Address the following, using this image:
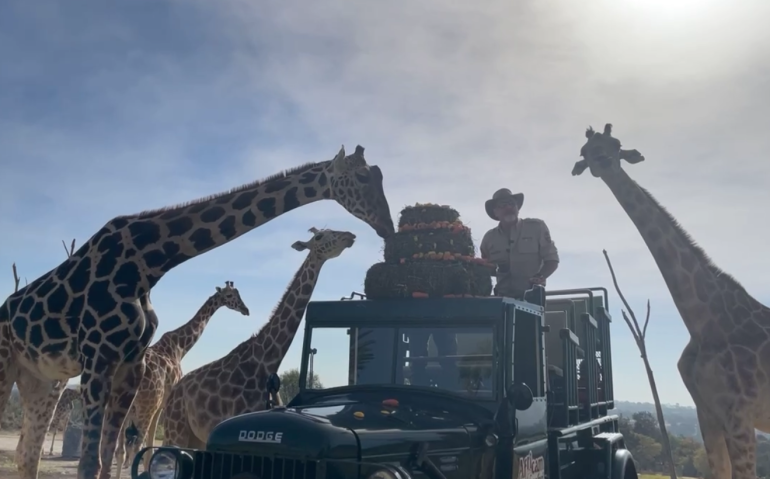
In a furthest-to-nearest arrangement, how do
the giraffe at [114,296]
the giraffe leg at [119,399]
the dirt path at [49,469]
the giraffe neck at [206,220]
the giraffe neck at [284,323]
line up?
1. the dirt path at [49,469]
2. the giraffe neck at [284,323]
3. the giraffe neck at [206,220]
4. the giraffe leg at [119,399]
5. the giraffe at [114,296]

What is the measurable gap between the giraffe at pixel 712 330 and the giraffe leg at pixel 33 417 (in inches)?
295

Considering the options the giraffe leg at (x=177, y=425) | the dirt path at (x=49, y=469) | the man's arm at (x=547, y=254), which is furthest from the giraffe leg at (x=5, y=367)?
the man's arm at (x=547, y=254)

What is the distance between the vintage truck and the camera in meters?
4.04

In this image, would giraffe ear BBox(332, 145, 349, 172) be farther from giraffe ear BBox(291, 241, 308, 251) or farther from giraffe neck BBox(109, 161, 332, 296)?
giraffe ear BBox(291, 241, 308, 251)

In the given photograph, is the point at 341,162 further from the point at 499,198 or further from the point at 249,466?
the point at 249,466

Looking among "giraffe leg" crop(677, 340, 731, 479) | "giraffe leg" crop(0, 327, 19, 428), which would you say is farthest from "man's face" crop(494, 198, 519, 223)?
"giraffe leg" crop(0, 327, 19, 428)

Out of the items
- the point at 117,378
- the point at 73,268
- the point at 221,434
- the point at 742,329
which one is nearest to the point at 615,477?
the point at 742,329

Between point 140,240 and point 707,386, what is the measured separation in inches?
259

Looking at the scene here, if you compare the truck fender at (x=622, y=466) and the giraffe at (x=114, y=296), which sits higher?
the giraffe at (x=114, y=296)

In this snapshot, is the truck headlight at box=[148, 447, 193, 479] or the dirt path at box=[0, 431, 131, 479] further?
the dirt path at box=[0, 431, 131, 479]

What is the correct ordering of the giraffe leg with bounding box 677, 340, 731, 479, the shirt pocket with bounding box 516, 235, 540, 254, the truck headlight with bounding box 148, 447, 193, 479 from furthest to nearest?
the giraffe leg with bounding box 677, 340, 731, 479, the shirt pocket with bounding box 516, 235, 540, 254, the truck headlight with bounding box 148, 447, 193, 479

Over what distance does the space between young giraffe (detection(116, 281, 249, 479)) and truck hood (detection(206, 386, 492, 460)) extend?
681 cm

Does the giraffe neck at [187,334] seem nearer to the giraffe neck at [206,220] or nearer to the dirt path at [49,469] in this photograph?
the dirt path at [49,469]

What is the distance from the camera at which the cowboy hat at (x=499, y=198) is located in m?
8.16
